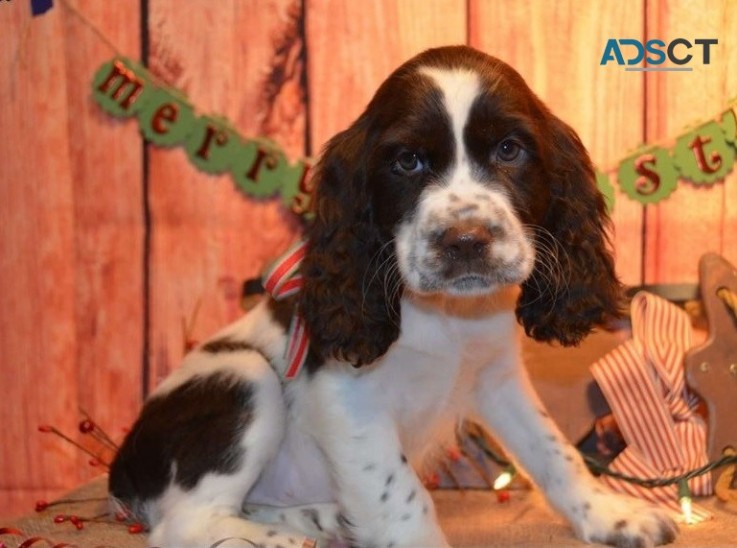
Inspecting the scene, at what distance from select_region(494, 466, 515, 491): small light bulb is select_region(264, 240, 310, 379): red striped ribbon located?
0.96 m

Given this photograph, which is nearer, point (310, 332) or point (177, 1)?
point (310, 332)

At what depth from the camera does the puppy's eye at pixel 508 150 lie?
2693mm

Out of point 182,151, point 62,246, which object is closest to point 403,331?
point 182,151

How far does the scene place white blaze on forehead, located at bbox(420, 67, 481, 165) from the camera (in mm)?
2643

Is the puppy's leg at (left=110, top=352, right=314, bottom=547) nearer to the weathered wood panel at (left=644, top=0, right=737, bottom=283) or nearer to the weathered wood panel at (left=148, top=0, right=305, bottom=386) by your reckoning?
the weathered wood panel at (left=148, top=0, right=305, bottom=386)

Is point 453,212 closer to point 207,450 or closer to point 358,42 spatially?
point 207,450

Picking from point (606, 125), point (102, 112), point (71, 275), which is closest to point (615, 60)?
point (606, 125)

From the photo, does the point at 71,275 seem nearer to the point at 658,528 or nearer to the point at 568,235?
the point at 568,235

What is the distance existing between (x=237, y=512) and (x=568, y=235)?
129cm

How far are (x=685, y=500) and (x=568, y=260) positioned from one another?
3.34 ft

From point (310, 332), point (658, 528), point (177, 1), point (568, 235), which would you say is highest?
point (177, 1)

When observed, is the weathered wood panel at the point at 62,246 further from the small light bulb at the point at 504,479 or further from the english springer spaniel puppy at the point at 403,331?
the small light bulb at the point at 504,479

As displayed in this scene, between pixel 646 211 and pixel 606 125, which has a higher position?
pixel 606 125

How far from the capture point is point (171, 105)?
4.09 meters
